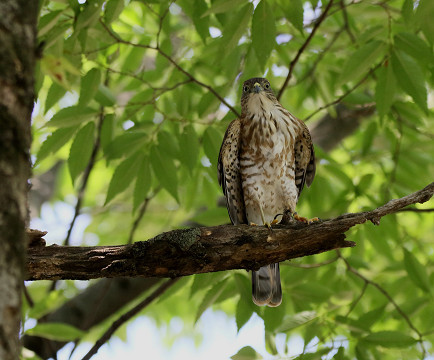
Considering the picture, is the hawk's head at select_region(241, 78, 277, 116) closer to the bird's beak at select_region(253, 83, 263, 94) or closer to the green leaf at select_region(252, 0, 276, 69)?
the bird's beak at select_region(253, 83, 263, 94)

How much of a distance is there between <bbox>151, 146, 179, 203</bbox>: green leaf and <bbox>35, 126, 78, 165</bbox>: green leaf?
64 centimetres

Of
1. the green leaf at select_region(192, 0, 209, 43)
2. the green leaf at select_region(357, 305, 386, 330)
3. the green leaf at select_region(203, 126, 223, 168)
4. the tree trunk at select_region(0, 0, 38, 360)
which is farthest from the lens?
the green leaf at select_region(203, 126, 223, 168)

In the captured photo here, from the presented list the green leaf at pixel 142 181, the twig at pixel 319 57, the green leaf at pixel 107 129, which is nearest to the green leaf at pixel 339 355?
the green leaf at pixel 142 181

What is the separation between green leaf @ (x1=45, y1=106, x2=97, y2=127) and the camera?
155 inches

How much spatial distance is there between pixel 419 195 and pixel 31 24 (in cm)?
230

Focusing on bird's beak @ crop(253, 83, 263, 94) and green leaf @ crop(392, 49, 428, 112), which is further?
bird's beak @ crop(253, 83, 263, 94)

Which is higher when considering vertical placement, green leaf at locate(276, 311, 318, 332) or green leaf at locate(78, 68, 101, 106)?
green leaf at locate(78, 68, 101, 106)

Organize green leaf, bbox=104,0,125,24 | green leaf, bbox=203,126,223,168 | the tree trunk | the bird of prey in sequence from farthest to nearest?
the bird of prey < green leaf, bbox=203,126,223,168 < green leaf, bbox=104,0,125,24 < the tree trunk

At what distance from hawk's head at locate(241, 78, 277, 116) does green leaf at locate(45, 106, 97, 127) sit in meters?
1.48

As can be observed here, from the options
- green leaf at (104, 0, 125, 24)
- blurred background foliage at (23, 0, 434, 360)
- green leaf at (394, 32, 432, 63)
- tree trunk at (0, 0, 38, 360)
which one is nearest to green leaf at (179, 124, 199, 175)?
blurred background foliage at (23, 0, 434, 360)

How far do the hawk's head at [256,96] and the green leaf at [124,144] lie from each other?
3.72ft

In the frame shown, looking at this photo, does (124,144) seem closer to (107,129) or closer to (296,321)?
(107,129)

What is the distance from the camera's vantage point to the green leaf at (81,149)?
13.4 feet

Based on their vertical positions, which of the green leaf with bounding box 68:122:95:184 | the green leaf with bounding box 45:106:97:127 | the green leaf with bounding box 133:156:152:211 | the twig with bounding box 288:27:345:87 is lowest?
the green leaf with bounding box 133:156:152:211
